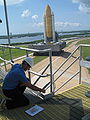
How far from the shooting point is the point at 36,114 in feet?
10.2

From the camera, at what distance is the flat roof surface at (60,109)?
300 cm

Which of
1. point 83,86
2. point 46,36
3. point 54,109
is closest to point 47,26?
point 46,36

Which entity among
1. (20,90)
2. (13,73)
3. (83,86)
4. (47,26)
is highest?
(47,26)

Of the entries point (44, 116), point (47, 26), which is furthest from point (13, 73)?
point (47, 26)

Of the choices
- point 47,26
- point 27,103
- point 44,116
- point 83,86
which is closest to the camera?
point 44,116

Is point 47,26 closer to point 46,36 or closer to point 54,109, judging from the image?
point 46,36

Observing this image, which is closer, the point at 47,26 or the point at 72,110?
the point at 72,110

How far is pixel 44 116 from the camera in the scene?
9.93 ft

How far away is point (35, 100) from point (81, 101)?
3.69 ft

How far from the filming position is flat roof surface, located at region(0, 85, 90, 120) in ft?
9.84

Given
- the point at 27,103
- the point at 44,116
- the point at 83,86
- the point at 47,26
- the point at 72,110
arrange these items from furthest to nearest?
the point at 47,26
the point at 83,86
the point at 27,103
the point at 72,110
the point at 44,116

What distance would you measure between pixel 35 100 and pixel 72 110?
94 cm

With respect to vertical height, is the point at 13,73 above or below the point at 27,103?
above

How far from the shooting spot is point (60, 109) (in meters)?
3.30
